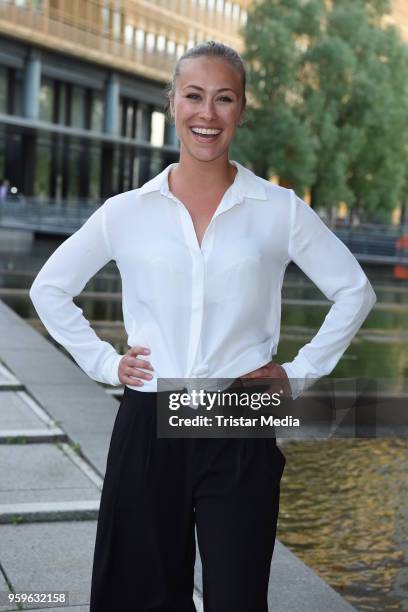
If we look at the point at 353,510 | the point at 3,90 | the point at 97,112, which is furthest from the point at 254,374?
the point at 97,112

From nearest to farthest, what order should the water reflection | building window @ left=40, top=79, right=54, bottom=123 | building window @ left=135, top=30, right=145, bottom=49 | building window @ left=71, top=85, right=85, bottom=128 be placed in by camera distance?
the water reflection → building window @ left=40, top=79, right=54, bottom=123 → building window @ left=71, top=85, right=85, bottom=128 → building window @ left=135, top=30, right=145, bottom=49

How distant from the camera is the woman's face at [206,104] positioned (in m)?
2.86

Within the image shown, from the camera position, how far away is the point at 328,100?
46.9 metres

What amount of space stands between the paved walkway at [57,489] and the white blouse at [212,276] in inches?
75.9

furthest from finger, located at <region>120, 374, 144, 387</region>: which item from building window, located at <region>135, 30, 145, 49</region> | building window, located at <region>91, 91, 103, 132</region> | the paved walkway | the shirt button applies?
building window, located at <region>135, 30, 145, 49</region>

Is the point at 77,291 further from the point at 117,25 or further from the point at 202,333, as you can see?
the point at 117,25

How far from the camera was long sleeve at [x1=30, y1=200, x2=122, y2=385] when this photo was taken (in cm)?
296

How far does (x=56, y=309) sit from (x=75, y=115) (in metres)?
53.5

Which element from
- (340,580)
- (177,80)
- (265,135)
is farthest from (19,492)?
(265,135)

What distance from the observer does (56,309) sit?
3061 mm

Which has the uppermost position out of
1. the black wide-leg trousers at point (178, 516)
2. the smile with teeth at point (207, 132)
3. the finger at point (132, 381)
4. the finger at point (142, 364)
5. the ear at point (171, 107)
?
the ear at point (171, 107)

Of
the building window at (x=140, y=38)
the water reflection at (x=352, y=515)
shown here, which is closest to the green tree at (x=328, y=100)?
the building window at (x=140, y=38)

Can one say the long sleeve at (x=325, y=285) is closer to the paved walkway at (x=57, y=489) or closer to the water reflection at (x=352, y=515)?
the paved walkway at (x=57, y=489)

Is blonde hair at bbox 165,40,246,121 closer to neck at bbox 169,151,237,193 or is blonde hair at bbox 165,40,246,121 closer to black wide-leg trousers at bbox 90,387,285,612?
neck at bbox 169,151,237,193
